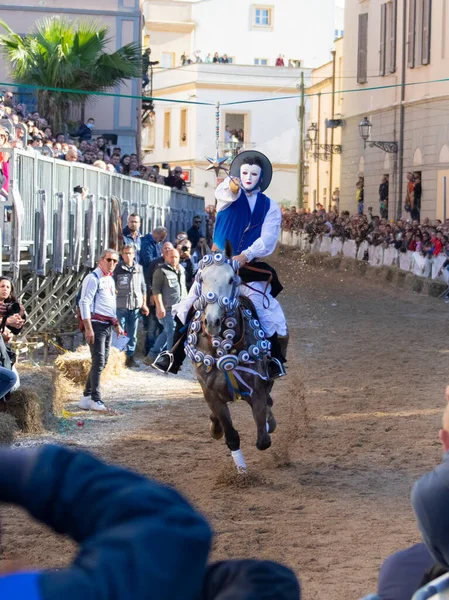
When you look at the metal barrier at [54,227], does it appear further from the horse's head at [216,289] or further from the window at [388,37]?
the window at [388,37]

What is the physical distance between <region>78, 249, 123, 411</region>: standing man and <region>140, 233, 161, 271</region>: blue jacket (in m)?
4.46

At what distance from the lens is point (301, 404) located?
11727 millimetres

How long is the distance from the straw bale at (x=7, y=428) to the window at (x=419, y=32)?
29081 mm

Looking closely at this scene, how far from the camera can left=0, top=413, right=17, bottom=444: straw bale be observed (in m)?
8.95

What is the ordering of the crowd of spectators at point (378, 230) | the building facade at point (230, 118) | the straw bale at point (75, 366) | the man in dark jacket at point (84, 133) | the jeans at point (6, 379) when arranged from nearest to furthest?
the jeans at point (6, 379)
the straw bale at point (75, 366)
the crowd of spectators at point (378, 230)
the man in dark jacket at point (84, 133)
the building facade at point (230, 118)

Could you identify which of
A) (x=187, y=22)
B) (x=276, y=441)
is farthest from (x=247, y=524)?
(x=187, y=22)

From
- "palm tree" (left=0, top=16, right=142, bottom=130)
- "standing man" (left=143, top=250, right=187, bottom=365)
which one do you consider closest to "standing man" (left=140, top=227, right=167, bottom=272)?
"standing man" (left=143, top=250, right=187, bottom=365)

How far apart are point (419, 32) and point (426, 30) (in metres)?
0.76

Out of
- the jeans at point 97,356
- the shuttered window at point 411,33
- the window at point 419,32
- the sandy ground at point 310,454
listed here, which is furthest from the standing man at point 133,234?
the shuttered window at point 411,33

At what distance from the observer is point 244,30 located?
7138 cm

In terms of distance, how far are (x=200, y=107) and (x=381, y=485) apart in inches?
2176

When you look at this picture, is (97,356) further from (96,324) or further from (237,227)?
(237,227)

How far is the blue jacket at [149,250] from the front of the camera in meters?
16.8

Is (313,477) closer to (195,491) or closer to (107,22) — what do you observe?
(195,491)
